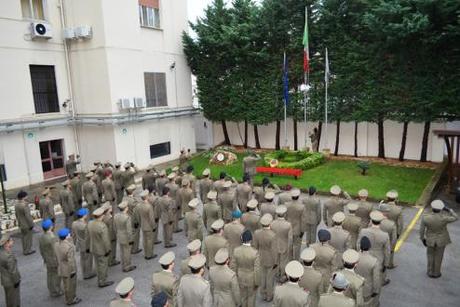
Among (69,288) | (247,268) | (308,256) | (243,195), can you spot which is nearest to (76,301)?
(69,288)

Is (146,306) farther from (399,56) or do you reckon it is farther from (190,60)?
(190,60)

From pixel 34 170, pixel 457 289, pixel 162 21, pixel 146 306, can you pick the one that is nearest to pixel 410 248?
pixel 457 289

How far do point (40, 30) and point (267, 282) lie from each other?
659 inches

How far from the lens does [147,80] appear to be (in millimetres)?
22234

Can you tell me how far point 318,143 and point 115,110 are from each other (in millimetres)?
11745

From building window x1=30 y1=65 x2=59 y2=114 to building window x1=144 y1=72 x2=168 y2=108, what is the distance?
484cm

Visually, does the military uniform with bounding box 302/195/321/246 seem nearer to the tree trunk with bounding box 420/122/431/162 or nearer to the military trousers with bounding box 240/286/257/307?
the military trousers with bounding box 240/286/257/307

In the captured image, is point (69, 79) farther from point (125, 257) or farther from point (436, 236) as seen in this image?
point (436, 236)

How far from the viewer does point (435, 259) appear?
8672 mm

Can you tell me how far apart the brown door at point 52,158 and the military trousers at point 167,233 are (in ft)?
37.8

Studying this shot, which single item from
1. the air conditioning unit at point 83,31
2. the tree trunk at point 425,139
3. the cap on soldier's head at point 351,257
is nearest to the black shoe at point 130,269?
the cap on soldier's head at point 351,257

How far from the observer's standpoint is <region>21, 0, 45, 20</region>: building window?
18.7 meters

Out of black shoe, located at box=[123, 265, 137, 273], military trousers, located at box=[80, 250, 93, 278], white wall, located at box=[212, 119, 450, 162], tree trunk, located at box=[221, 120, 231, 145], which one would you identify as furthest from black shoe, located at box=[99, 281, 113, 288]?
tree trunk, located at box=[221, 120, 231, 145]

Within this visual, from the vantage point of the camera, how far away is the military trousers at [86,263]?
948 cm
